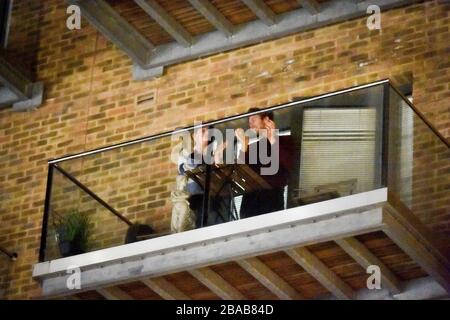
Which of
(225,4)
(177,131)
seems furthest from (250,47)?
(177,131)

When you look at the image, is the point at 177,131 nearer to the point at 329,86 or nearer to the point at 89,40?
the point at 329,86

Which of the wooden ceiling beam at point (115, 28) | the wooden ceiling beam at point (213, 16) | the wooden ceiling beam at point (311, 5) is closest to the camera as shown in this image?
the wooden ceiling beam at point (311, 5)

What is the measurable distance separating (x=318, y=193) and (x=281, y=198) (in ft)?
1.17

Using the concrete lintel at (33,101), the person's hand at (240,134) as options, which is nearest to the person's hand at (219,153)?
the person's hand at (240,134)

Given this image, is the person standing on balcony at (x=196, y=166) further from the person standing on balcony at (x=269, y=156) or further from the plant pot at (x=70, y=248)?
the plant pot at (x=70, y=248)

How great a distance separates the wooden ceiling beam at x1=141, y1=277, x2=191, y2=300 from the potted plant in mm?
751

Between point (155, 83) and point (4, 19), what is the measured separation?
8.06ft

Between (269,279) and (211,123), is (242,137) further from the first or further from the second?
(269,279)

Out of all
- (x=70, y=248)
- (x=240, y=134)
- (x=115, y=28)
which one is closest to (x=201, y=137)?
(x=240, y=134)

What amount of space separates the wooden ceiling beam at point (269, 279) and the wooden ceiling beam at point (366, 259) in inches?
33.7

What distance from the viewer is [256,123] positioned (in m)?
14.8

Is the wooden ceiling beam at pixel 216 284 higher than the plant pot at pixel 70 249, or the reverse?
the plant pot at pixel 70 249

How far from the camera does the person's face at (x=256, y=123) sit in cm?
1472

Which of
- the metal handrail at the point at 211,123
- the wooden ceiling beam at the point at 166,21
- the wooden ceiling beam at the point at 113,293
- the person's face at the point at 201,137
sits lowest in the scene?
the wooden ceiling beam at the point at 113,293
